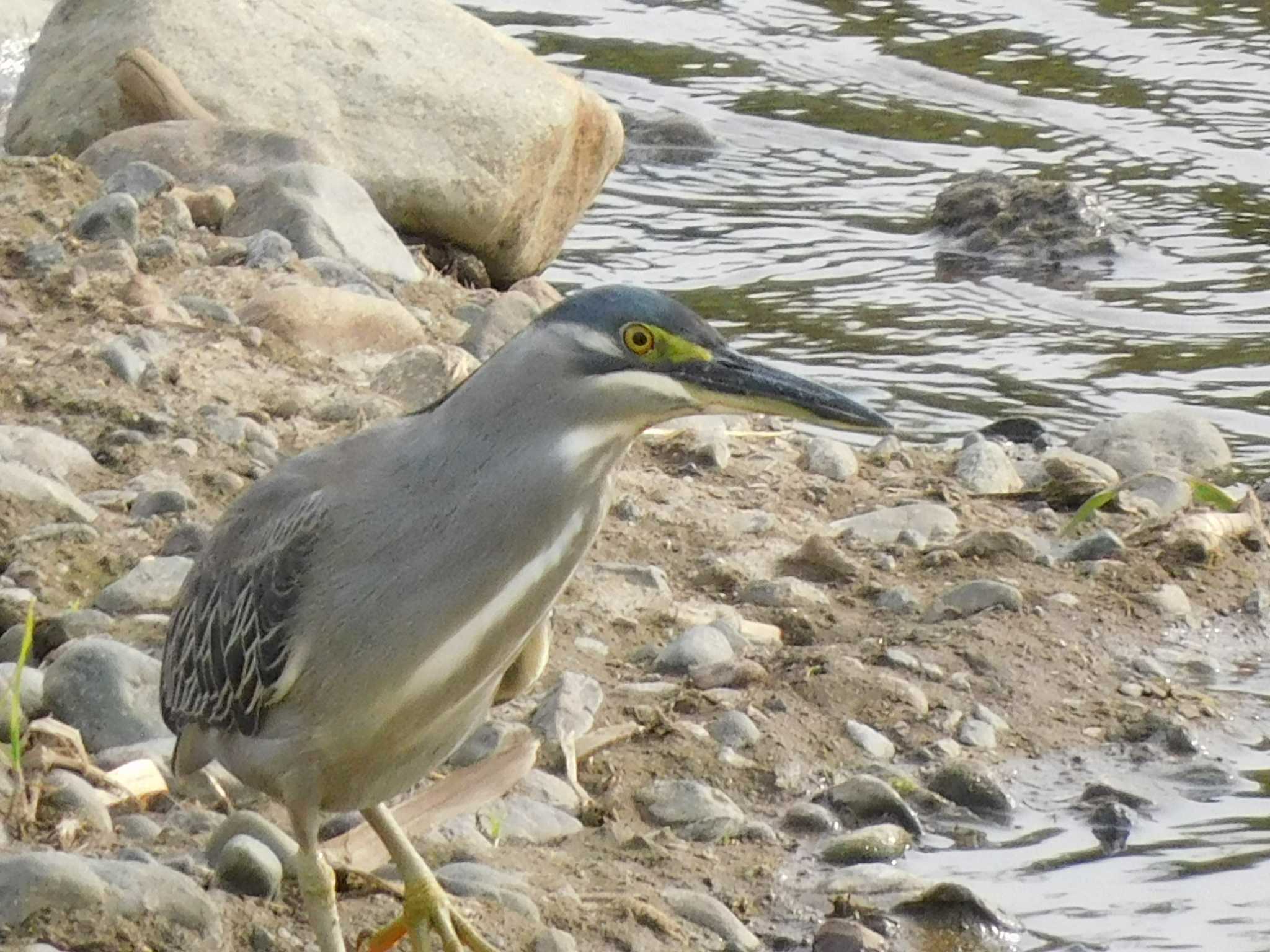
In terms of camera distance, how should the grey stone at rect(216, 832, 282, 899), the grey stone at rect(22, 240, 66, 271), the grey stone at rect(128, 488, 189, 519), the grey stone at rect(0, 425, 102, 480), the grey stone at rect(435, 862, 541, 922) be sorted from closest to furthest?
the grey stone at rect(216, 832, 282, 899) < the grey stone at rect(435, 862, 541, 922) < the grey stone at rect(128, 488, 189, 519) < the grey stone at rect(0, 425, 102, 480) < the grey stone at rect(22, 240, 66, 271)

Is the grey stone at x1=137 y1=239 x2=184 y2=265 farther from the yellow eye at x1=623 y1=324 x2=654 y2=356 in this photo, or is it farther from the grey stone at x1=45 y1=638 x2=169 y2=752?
the yellow eye at x1=623 y1=324 x2=654 y2=356

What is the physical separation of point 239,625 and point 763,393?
1.26m

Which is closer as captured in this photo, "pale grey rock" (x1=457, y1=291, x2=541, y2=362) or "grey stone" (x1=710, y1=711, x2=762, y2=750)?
"grey stone" (x1=710, y1=711, x2=762, y2=750)

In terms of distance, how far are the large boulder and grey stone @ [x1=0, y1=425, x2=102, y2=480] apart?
3.06m

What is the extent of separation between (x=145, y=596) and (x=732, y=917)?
5.82ft

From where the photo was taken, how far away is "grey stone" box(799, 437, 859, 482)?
7.47m

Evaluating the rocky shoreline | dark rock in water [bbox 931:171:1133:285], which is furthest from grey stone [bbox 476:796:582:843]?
dark rock in water [bbox 931:171:1133:285]

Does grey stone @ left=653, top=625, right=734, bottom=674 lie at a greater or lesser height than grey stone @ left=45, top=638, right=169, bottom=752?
lesser

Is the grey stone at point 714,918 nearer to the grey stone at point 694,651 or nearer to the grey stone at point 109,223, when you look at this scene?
the grey stone at point 694,651

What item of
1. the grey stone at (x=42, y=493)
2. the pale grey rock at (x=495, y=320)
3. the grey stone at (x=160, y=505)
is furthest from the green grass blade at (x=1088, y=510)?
the grey stone at (x=42, y=493)

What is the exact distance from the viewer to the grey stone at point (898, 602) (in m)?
6.46

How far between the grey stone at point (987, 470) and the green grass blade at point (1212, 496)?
58cm

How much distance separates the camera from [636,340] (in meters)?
3.91

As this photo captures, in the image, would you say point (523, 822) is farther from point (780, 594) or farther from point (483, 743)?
point (780, 594)
